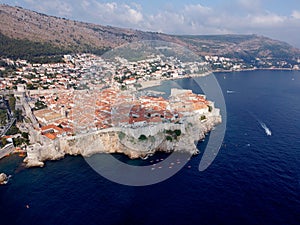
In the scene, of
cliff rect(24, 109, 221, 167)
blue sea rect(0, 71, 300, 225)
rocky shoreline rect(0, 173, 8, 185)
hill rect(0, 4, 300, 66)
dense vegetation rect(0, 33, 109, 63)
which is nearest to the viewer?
blue sea rect(0, 71, 300, 225)

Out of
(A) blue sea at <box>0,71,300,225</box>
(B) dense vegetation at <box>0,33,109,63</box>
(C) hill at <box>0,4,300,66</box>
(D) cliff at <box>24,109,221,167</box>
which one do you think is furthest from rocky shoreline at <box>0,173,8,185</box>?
(C) hill at <box>0,4,300,66</box>

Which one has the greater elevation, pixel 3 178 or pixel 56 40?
pixel 56 40

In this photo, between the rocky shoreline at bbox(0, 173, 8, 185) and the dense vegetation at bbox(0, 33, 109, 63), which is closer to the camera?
the rocky shoreline at bbox(0, 173, 8, 185)

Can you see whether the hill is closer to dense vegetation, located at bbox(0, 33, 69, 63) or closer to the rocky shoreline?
dense vegetation, located at bbox(0, 33, 69, 63)

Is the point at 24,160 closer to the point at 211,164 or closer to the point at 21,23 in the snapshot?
the point at 211,164

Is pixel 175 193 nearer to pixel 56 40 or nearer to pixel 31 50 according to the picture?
pixel 31 50

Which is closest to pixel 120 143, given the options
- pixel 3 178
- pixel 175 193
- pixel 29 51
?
pixel 175 193

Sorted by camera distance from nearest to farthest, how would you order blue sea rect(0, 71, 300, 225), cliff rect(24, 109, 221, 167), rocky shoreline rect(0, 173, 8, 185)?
blue sea rect(0, 71, 300, 225) → rocky shoreline rect(0, 173, 8, 185) → cliff rect(24, 109, 221, 167)
